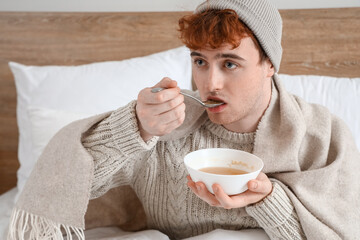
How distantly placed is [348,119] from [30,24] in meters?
1.48

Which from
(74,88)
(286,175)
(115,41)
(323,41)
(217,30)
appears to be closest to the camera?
(217,30)

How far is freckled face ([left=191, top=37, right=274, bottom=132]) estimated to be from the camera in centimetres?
105

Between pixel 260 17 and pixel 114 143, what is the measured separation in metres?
0.53

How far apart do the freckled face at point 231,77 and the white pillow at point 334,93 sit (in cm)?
49

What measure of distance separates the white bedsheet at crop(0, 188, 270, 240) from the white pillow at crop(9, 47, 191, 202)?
0.36 ft

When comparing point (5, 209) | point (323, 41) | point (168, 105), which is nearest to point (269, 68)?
point (168, 105)

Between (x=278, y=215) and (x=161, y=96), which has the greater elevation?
(x=161, y=96)

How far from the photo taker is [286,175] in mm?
1145

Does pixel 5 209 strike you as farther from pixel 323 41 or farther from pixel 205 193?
pixel 323 41

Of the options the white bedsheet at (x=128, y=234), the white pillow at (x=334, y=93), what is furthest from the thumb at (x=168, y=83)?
the white pillow at (x=334, y=93)

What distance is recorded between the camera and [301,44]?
1.72m

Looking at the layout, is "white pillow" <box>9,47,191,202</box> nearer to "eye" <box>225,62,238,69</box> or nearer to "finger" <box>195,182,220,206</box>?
"eye" <box>225,62,238,69</box>

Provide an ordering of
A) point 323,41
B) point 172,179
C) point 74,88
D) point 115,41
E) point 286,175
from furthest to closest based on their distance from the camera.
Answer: point 115,41 → point 323,41 → point 74,88 → point 172,179 → point 286,175

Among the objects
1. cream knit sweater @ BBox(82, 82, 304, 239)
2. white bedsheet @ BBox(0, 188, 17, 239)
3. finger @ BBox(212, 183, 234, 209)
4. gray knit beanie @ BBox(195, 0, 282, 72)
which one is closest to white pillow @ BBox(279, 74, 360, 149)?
cream knit sweater @ BBox(82, 82, 304, 239)
